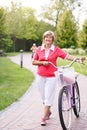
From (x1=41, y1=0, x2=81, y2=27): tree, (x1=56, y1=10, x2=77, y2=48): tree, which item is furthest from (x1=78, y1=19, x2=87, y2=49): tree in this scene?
(x1=41, y1=0, x2=81, y2=27): tree

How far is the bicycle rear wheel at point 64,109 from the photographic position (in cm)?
654

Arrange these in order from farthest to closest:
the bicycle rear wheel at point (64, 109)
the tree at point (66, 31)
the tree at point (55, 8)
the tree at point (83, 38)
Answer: the tree at point (55, 8) → the tree at point (66, 31) → the tree at point (83, 38) → the bicycle rear wheel at point (64, 109)

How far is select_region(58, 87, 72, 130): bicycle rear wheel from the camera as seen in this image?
257 inches

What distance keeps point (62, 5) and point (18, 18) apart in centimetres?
1053

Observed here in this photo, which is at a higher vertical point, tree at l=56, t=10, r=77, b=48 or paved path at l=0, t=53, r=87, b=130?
tree at l=56, t=10, r=77, b=48

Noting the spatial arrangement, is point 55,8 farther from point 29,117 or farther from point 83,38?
point 29,117

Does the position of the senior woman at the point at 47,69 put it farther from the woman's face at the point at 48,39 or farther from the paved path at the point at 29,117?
the paved path at the point at 29,117

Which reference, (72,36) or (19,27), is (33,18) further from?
(72,36)

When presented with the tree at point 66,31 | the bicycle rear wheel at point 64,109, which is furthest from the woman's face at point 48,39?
the tree at point 66,31

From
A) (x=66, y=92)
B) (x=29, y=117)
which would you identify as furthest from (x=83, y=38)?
(x=66, y=92)

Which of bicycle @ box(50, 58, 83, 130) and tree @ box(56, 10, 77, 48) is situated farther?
tree @ box(56, 10, 77, 48)

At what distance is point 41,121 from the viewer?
23.9 feet

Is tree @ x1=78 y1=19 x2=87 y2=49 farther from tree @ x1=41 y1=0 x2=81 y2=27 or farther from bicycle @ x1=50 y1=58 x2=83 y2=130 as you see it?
bicycle @ x1=50 y1=58 x2=83 y2=130

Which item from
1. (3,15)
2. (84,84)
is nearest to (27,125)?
(84,84)
